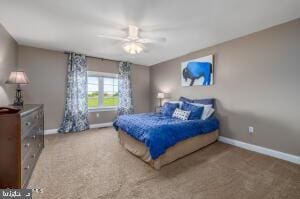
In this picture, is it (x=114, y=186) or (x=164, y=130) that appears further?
(x=164, y=130)

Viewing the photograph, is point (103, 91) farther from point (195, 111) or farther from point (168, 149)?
point (168, 149)

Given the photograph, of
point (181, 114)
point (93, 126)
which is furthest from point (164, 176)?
point (93, 126)

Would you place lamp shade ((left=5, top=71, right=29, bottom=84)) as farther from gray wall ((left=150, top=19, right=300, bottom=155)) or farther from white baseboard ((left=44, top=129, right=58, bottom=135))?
gray wall ((left=150, top=19, right=300, bottom=155))

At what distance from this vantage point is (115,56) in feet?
15.6

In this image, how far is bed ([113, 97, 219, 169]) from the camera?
227cm

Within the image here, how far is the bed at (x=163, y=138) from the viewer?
227 centimetres

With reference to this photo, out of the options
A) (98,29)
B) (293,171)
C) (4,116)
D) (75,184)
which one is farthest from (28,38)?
(293,171)

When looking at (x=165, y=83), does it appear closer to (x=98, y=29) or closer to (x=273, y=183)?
(x=98, y=29)

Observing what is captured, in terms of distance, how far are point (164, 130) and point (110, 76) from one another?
360 cm

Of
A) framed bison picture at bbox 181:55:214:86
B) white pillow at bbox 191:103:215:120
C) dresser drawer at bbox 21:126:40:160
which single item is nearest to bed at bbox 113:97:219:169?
white pillow at bbox 191:103:215:120

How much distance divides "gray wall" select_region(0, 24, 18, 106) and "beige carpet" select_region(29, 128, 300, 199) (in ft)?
4.50

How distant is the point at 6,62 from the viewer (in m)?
2.94

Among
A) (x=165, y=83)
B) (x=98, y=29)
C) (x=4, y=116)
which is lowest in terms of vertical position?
(x=4, y=116)

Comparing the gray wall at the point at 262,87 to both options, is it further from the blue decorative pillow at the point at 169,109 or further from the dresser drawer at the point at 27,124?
the dresser drawer at the point at 27,124
